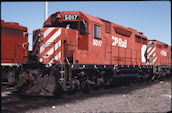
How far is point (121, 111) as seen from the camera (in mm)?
6148

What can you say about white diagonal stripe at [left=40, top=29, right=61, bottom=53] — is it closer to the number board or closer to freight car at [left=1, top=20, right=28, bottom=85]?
the number board

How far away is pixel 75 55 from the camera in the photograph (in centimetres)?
861

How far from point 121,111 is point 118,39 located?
6754mm

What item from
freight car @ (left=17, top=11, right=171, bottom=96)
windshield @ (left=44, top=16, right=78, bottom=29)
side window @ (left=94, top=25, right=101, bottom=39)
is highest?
windshield @ (left=44, top=16, right=78, bottom=29)

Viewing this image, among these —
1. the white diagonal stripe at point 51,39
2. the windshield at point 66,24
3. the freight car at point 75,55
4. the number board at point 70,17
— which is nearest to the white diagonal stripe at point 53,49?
the freight car at point 75,55

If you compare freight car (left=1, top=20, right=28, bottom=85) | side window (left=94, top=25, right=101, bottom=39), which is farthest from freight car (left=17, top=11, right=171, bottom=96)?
freight car (left=1, top=20, right=28, bottom=85)

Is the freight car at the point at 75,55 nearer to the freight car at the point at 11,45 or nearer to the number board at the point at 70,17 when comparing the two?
the number board at the point at 70,17

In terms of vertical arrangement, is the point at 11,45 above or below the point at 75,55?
above

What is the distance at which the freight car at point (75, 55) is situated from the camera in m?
7.66

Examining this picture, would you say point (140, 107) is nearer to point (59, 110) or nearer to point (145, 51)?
point (59, 110)

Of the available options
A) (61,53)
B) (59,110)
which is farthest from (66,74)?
(59,110)

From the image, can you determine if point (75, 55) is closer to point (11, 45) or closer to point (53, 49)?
point (53, 49)

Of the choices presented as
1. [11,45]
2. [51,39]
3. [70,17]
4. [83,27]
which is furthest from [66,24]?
[11,45]

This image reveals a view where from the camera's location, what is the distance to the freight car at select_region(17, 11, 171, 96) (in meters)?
7.66
